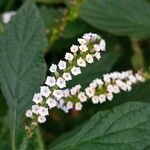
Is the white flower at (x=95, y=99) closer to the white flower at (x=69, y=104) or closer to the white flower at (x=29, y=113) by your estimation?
the white flower at (x=69, y=104)

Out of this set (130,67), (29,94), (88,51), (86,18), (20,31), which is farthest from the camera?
(130,67)

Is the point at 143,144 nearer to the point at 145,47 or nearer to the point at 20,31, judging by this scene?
the point at 20,31

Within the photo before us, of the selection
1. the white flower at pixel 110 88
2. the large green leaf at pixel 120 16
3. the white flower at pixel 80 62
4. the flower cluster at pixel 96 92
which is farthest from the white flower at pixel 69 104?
the large green leaf at pixel 120 16

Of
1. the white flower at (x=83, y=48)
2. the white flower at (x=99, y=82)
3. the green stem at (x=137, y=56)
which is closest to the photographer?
the white flower at (x=83, y=48)

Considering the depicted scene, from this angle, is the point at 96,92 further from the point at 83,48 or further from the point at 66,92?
the point at 83,48

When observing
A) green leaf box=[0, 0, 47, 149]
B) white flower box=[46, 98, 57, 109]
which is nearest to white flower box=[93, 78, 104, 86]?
green leaf box=[0, 0, 47, 149]

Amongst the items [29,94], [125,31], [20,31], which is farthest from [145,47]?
[29,94]
